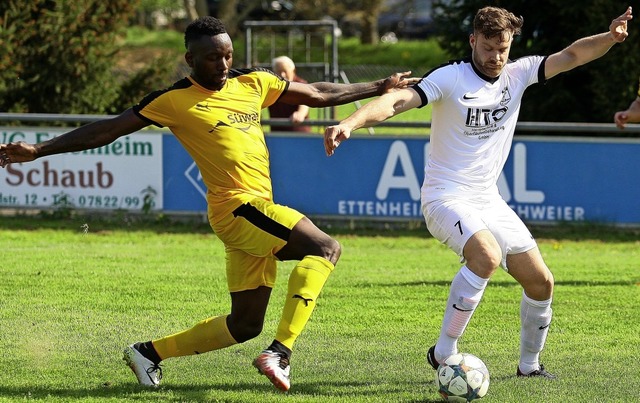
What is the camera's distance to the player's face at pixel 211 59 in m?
6.54

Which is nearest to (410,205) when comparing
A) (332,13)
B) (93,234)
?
(93,234)

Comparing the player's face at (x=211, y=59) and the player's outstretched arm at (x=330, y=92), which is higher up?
the player's face at (x=211, y=59)

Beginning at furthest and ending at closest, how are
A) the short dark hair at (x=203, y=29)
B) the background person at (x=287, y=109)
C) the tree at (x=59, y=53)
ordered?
the tree at (x=59, y=53) → the background person at (x=287, y=109) → the short dark hair at (x=203, y=29)

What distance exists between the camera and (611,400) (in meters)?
6.57

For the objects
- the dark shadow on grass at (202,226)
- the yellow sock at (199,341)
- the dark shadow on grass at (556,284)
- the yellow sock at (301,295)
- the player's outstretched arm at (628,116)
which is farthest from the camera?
the dark shadow on grass at (202,226)

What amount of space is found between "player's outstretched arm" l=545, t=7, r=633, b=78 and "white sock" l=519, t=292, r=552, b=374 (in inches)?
58.1

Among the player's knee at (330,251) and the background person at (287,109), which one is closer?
the player's knee at (330,251)

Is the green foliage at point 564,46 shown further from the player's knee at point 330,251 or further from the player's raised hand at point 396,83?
the player's knee at point 330,251

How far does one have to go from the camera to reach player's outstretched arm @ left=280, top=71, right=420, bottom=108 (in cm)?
711

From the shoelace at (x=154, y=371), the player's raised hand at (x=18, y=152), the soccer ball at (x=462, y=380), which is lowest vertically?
the shoelace at (x=154, y=371)

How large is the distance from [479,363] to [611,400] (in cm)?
81

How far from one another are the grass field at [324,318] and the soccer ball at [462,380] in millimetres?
240

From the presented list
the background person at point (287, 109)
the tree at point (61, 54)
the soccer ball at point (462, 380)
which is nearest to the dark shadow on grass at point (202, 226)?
the background person at point (287, 109)

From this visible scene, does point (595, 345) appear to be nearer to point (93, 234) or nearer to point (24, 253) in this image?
point (24, 253)
